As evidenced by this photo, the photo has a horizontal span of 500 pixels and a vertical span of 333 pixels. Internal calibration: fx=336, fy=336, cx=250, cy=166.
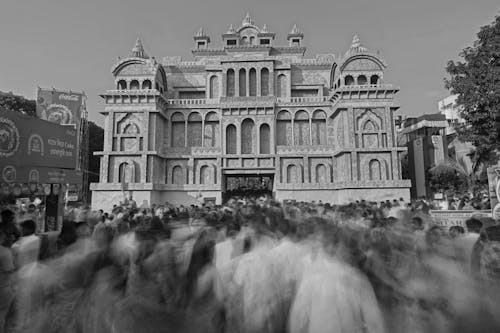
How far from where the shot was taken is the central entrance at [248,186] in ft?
117

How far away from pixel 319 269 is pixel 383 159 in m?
30.3

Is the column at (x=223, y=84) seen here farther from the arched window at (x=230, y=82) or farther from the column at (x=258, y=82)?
the column at (x=258, y=82)

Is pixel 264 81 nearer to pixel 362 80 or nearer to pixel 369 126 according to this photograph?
pixel 362 80

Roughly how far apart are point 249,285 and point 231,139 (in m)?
30.3

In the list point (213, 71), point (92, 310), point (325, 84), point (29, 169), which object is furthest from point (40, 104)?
point (92, 310)

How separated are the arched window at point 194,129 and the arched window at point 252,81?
6.29m

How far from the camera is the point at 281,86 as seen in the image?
36625 millimetres

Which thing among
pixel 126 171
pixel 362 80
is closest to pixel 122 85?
pixel 126 171

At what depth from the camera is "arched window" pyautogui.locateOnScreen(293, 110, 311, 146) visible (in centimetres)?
3469

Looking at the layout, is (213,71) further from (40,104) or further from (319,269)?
(319,269)

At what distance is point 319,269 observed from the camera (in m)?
4.27

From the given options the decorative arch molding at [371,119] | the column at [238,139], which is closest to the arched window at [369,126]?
the decorative arch molding at [371,119]

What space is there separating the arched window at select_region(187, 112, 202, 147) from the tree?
74.0 ft

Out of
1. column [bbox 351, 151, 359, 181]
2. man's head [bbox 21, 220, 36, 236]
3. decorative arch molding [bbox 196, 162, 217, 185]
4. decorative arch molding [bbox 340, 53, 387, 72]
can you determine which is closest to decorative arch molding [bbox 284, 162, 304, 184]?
column [bbox 351, 151, 359, 181]
